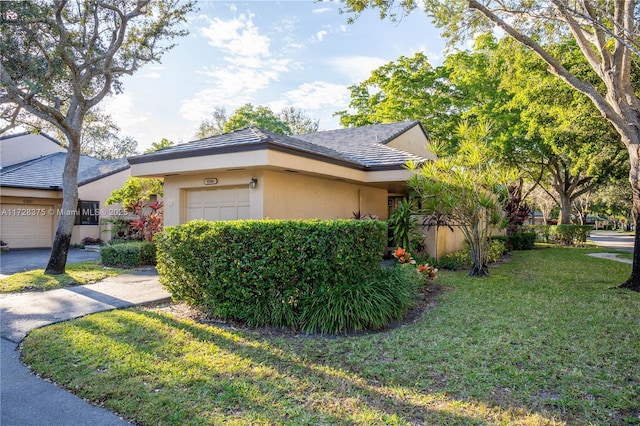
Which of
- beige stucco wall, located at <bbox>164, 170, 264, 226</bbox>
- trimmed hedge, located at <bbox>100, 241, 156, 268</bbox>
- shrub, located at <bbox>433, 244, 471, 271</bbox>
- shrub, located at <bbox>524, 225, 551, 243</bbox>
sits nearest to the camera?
beige stucco wall, located at <bbox>164, 170, 264, 226</bbox>

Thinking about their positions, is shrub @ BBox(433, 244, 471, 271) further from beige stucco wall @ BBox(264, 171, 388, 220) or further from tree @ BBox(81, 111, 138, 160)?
tree @ BBox(81, 111, 138, 160)

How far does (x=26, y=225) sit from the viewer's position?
64.3 feet

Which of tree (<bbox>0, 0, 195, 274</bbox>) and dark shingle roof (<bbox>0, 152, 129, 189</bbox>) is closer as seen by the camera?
tree (<bbox>0, 0, 195, 274</bbox>)

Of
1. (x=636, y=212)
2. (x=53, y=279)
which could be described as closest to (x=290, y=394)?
(x=53, y=279)

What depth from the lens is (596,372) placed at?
4215 millimetres

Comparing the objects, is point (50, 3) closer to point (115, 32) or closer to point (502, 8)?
point (115, 32)

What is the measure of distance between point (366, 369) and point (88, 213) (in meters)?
21.3

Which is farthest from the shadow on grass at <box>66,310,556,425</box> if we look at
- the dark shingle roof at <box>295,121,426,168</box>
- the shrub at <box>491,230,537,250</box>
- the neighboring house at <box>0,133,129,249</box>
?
the neighboring house at <box>0,133,129,249</box>

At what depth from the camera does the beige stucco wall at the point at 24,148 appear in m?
22.6


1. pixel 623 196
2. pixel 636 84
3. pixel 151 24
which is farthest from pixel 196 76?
pixel 623 196

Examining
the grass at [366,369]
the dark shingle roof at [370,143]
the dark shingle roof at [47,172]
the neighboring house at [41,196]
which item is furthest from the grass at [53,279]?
the dark shingle roof at [47,172]

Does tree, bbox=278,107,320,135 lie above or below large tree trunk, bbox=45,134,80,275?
above

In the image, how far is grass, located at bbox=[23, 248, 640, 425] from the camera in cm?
342

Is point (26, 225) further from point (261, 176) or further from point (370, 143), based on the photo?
point (370, 143)
